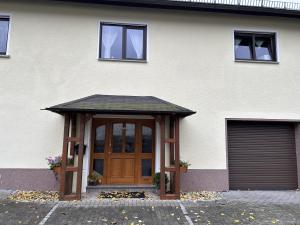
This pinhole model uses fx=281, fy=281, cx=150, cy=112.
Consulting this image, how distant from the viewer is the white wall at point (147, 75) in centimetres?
834

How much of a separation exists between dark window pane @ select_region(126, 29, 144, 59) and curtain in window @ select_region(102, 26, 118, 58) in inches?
17.3

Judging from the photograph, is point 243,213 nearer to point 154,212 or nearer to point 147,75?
point 154,212

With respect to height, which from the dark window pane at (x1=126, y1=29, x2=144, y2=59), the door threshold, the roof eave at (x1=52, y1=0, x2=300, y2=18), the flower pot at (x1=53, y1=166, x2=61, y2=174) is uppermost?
the roof eave at (x1=52, y1=0, x2=300, y2=18)

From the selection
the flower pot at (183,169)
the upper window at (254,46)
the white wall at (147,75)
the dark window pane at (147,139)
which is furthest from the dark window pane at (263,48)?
the flower pot at (183,169)

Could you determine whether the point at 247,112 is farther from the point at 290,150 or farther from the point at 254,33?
the point at 254,33

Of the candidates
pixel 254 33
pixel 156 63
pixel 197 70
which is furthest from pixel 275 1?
pixel 156 63

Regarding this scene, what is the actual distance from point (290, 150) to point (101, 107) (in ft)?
21.2

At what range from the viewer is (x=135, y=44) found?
926 cm

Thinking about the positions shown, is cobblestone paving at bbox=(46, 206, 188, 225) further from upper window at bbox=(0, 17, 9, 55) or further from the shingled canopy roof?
upper window at bbox=(0, 17, 9, 55)

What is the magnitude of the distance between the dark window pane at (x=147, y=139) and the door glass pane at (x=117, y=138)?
723 mm

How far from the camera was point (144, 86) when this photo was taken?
29.0 ft

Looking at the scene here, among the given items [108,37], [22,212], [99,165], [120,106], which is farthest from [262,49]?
[22,212]

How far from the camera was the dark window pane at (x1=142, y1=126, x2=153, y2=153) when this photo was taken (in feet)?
29.1

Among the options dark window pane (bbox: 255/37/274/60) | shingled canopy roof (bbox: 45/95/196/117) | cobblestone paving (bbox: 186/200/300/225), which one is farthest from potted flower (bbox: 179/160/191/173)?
dark window pane (bbox: 255/37/274/60)
